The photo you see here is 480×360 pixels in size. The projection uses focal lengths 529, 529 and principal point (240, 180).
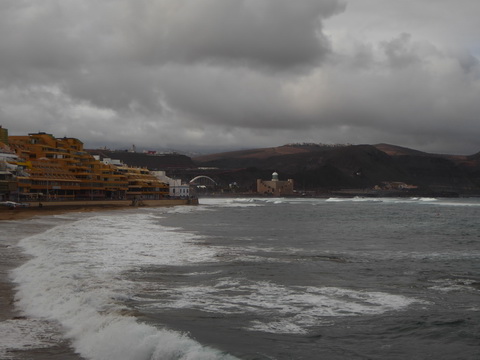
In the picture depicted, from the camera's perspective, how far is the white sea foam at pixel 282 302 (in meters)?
16.1

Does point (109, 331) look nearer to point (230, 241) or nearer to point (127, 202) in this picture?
point (230, 241)

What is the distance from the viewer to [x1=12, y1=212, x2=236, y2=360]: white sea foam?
→ 12992mm

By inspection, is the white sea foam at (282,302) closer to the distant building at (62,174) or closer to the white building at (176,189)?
the distant building at (62,174)

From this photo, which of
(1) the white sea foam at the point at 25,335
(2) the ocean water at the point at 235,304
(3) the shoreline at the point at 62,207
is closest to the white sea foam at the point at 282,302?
(2) the ocean water at the point at 235,304

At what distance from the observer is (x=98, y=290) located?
1889 centimetres

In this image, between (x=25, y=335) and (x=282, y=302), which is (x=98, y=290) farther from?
(x=282, y=302)

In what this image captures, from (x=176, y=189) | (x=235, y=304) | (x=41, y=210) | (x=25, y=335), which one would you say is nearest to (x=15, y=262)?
(x=25, y=335)

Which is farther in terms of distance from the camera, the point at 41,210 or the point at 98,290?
the point at 41,210

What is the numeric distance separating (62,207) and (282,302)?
74.7 meters

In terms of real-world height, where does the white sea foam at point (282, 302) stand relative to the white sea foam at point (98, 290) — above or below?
below

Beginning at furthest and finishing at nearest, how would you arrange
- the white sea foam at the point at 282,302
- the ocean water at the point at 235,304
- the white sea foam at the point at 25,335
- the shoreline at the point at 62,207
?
the shoreline at the point at 62,207, the white sea foam at the point at 282,302, the ocean water at the point at 235,304, the white sea foam at the point at 25,335

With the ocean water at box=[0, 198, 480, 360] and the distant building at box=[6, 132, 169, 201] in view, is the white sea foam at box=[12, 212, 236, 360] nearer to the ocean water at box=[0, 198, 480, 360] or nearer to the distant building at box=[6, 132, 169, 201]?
the ocean water at box=[0, 198, 480, 360]

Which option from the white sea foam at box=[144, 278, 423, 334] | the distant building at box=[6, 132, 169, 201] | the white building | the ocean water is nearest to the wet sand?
the distant building at box=[6, 132, 169, 201]

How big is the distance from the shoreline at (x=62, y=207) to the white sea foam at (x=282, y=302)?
4831 cm
